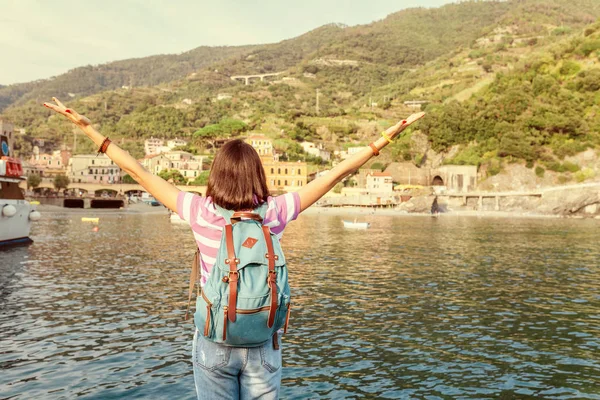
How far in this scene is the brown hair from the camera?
363cm

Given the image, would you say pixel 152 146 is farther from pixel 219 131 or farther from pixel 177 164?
pixel 177 164

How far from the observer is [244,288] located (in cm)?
337

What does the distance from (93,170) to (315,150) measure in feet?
191

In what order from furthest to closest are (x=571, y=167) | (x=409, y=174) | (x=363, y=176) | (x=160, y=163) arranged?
(x=160, y=163) → (x=409, y=174) → (x=363, y=176) → (x=571, y=167)

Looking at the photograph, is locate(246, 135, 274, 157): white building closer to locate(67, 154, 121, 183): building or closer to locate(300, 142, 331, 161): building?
locate(300, 142, 331, 161): building

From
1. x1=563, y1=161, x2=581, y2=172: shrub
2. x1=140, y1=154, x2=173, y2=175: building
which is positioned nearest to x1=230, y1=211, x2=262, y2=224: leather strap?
x1=563, y1=161, x2=581, y2=172: shrub

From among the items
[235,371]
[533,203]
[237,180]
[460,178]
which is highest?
[460,178]

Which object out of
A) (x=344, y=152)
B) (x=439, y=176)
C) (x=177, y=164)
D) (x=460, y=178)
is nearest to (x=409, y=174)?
(x=439, y=176)

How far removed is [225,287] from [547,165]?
12314 cm

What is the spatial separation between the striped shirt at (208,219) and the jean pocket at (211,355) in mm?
423

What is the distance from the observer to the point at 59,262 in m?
28.3

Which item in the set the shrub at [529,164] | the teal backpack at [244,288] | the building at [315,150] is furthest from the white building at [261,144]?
the teal backpack at [244,288]

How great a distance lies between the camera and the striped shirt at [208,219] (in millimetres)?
3684

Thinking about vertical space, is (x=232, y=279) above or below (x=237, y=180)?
below
